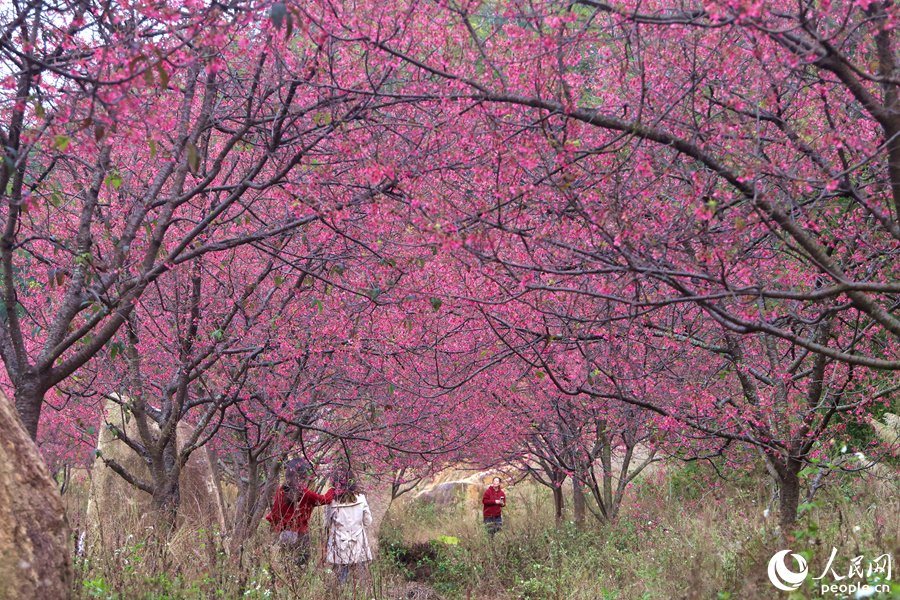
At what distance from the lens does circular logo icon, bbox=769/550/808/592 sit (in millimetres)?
4254

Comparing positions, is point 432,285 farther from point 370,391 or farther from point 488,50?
point 370,391

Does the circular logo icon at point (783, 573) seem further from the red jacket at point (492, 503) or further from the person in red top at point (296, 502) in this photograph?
the red jacket at point (492, 503)

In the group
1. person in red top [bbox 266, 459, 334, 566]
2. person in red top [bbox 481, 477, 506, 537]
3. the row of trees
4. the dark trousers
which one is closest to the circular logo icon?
the row of trees

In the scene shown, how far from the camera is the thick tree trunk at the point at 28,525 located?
3.63 m

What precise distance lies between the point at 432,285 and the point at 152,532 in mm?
2931

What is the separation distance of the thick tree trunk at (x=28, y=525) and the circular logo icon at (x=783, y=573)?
400cm

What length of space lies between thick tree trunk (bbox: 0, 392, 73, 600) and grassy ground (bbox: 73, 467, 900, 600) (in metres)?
0.47

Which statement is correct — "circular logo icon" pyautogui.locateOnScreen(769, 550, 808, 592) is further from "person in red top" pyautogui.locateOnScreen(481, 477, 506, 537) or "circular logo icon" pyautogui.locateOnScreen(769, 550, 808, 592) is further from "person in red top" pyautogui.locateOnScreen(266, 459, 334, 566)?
"person in red top" pyautogui.locateOnScreen(481, 477, 506, 537)

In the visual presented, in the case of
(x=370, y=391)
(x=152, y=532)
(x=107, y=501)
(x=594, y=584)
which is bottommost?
(x=594, y=584)

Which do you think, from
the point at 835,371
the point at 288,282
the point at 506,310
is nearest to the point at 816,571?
the point at 835,371

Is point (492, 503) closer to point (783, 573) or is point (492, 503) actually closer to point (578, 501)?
point (578, 501)

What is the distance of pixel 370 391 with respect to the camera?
8.90 m
